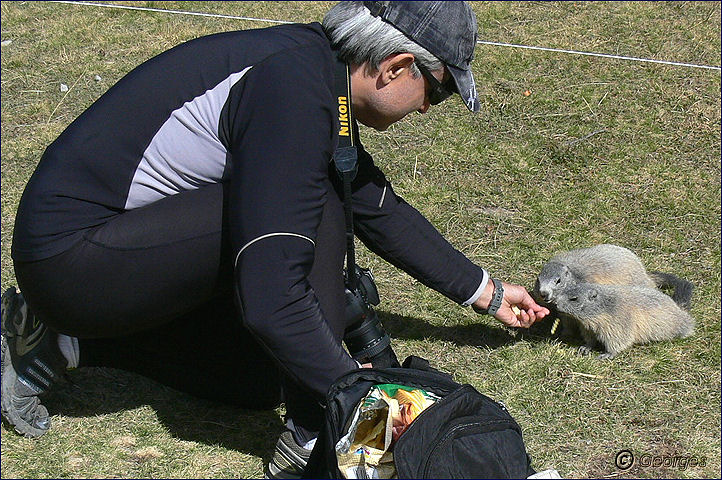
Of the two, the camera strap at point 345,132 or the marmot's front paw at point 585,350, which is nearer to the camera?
the camera strap at point 345,132

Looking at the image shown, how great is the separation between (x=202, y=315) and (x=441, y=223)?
1359 millimetres

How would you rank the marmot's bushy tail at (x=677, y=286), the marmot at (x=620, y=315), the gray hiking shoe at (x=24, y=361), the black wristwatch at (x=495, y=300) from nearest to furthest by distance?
the gray hiking shoe at (x=24, y=361), the black wristwatch at (x=495, y=300), the marmot at (x=620, y=315), the marmot's bushy tail at (x=677, y=286)

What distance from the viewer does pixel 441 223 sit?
11.6ft

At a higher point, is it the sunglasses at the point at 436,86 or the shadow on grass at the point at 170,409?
the sunglasses at the point at 436,86

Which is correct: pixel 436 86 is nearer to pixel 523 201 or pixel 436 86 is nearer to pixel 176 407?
pixel 176 407

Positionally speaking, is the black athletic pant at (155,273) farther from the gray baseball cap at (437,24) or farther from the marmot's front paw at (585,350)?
the marmot's front paw at (585,350)

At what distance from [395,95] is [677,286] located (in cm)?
153

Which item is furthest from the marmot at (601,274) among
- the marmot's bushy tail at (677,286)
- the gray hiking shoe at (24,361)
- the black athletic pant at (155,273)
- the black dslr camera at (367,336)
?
the gray hiking shoe at (24,361)

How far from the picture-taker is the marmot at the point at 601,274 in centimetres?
292

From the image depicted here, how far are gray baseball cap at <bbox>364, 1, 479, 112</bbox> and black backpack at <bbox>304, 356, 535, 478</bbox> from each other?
0.75m

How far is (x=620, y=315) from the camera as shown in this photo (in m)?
2.81

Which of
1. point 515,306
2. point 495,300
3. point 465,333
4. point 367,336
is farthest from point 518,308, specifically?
point 367,336

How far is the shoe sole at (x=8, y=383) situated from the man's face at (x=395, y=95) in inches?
47.7

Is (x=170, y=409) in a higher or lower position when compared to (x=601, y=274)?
lower
